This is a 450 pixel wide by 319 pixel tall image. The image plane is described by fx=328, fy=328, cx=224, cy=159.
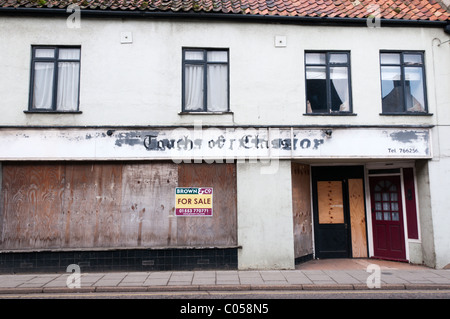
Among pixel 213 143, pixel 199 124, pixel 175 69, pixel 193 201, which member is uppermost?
pixel 175 69

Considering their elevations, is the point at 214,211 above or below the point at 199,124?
below

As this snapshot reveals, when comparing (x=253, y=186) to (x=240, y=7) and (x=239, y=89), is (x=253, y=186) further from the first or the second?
(x=240, y=7)

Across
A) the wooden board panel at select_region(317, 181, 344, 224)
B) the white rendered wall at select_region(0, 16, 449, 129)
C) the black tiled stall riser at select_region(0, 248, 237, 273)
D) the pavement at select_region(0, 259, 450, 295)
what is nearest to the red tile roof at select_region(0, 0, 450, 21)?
the white rendered wall at select_region(0, 16, 449, 129)

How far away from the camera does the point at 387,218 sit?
10.8 metres

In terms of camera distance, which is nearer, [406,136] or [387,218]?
[406,136]

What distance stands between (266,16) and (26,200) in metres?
8.77

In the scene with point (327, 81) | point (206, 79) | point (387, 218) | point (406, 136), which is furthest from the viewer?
point (387, 218)

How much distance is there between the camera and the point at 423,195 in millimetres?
9820

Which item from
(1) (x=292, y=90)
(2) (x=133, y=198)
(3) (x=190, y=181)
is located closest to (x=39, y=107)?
(2) (x=133, y=198)

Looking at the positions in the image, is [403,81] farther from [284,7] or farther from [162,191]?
[162,191]

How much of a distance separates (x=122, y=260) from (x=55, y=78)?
5646 millimetres

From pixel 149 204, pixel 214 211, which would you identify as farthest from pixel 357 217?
pixel 149 204

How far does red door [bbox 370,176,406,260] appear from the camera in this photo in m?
10.5
